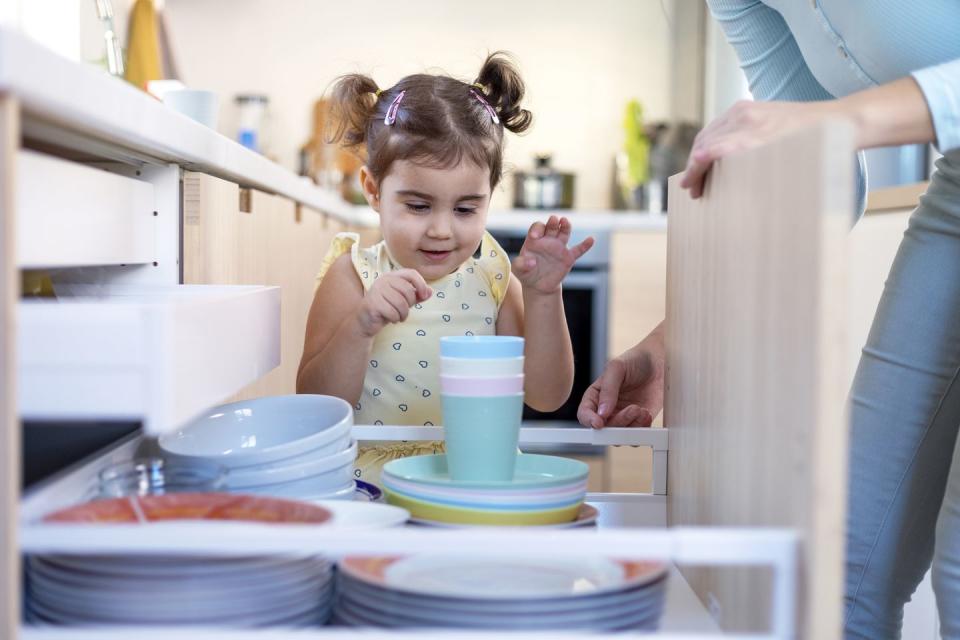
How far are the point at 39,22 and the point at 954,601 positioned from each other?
2199 mm

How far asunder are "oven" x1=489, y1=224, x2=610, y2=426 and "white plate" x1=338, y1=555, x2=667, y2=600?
281 centimetres

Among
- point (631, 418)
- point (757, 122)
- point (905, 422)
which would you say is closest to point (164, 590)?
point (757, 122)

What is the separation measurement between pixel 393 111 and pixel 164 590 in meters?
1.06

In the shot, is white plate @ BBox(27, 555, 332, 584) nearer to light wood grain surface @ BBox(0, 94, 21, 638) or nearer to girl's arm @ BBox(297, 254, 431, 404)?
light wood grain surface @ BBox(0, 94, 21, 638)

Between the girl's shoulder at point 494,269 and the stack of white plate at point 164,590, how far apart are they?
3.50 feet

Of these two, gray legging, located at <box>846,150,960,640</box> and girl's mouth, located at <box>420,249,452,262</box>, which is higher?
girl's mouth, located at <box>420,249,452,262</box>

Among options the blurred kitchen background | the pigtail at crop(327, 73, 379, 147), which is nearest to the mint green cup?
the pigtail at crop(327, 73, 379, 147)

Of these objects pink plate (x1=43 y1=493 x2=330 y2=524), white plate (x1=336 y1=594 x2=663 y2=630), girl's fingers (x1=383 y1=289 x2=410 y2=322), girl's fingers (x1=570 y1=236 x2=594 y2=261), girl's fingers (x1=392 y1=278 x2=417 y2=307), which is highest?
girl's fingers (x1=570 y1=236 x2=594 y2=261)

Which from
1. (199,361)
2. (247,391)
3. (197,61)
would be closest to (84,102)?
(199,361)

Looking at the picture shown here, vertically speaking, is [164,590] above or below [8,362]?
below

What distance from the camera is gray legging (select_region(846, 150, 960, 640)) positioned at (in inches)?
45.2

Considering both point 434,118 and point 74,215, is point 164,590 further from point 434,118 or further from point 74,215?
point 434,118

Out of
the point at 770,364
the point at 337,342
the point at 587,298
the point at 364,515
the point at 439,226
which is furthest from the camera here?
the point at 587,298

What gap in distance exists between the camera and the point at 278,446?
2.86 feet
